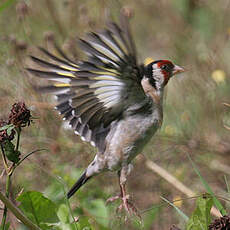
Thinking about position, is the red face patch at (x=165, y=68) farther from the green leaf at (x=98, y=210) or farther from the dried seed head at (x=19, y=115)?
the dried seed head at (x=19, y=115)

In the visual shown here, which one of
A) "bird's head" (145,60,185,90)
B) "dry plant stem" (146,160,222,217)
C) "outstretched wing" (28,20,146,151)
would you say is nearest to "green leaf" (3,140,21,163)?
"outstretched wing" (28,20,146,151)

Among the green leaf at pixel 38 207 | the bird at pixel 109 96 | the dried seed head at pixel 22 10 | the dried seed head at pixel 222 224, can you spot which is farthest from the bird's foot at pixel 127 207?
the dried seed head at pixel 22 10

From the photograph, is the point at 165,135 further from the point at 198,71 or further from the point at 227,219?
the point at 227,219

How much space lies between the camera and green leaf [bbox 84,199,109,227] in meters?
2.60

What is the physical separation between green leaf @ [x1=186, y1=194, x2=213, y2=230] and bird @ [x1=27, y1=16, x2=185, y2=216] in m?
0.70

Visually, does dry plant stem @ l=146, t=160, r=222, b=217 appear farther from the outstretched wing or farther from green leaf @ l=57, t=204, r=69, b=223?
green leaf @ l=57, t=204, r=69, b=223

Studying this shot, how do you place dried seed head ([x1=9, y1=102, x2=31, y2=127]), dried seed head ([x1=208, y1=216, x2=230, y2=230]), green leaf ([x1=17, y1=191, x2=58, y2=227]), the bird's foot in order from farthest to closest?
the bird's foot
green leaf ([x1=17, y1=191, x2=58, y2=227])
dried seed head ([x1=9, y1=102, x2=31, y2=127])
dried seed head ([x1=208, y1=216, x2=230, y2=230])

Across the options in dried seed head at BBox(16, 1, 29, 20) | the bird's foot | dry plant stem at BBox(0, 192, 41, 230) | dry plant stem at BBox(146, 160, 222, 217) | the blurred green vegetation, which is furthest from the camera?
dried seed head at BBox(16, 1, 29, 20)

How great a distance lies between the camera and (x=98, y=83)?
2.46 metres

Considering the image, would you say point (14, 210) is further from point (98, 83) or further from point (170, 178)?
point (170, 178)

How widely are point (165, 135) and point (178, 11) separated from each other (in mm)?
2125

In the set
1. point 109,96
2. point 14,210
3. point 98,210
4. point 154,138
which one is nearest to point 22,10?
point 154,138

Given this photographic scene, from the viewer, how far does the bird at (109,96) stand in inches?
88.8

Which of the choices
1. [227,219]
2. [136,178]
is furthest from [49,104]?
[227,219]
